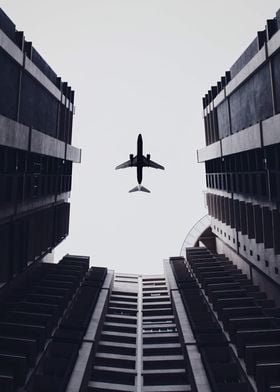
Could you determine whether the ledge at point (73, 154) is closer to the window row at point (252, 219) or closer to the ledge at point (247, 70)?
the window row at point (252, 219)

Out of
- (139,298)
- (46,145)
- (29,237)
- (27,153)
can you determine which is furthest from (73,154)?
(139,298)

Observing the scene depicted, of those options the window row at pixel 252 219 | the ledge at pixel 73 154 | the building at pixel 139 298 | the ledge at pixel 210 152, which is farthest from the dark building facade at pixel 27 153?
the window row at pixel 252 219

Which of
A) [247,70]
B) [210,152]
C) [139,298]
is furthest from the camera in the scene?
[139,298]

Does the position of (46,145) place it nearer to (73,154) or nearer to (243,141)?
(73,154)

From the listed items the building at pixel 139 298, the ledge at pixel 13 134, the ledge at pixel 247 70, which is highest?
the ledge at pixel 247 70

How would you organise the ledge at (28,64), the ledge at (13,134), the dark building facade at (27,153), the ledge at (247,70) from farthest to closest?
the ledge at (247,70), the dark building facade at (27,153), the ledge at (28,64), the ledge at (13,134)

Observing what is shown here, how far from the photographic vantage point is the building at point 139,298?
95.3 feet

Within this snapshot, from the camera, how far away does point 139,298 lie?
183ft

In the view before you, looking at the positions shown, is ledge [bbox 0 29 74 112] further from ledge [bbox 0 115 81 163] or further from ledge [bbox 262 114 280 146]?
ledge [bbox 262 114 280 146]

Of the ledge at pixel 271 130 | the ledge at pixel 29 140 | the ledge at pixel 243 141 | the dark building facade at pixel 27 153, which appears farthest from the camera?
the ledge at pixel 243 141

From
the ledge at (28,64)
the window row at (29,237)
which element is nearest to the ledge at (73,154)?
the ledge at (28,64)

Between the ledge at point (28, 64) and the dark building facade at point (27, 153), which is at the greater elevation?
the ledge at point (28, 64)

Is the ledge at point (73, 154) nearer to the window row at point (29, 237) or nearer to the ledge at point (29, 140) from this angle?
the ledge at point (29, 140)

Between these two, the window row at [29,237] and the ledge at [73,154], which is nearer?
the window row at [29,237]
